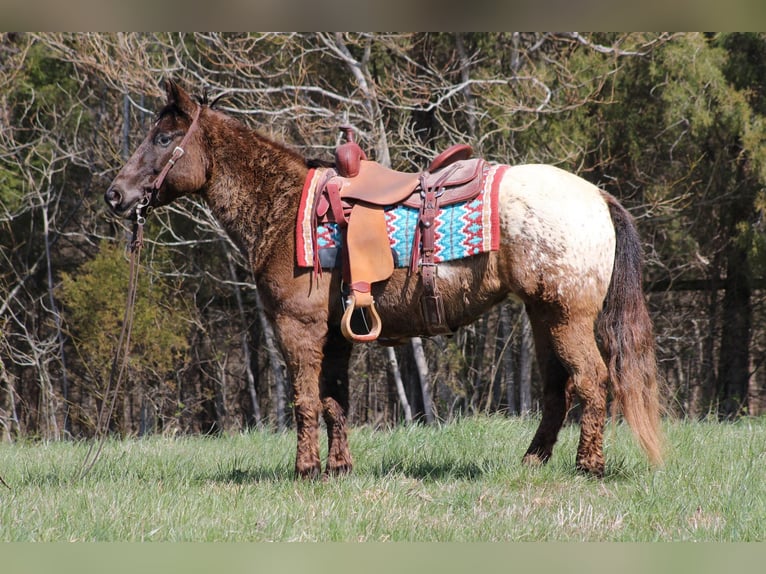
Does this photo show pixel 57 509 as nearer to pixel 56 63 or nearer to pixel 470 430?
pixel 470 430

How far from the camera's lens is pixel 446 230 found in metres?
5.04

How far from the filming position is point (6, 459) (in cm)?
692

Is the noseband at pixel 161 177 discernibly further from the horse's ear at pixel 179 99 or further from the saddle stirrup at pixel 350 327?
the saddle stirrup at pixel 350 327

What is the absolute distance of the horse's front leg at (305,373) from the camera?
524 centimetres

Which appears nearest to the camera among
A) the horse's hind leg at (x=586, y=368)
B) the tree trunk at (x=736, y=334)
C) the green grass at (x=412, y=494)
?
the green grass at (x=412, y=494)

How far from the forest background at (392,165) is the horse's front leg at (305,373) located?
571cm

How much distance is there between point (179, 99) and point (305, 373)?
1.96 meters

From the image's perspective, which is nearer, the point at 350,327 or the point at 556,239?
the point at 556,239

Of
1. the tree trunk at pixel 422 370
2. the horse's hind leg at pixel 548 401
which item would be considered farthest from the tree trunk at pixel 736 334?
the horse's hind leg at pixel 548 401

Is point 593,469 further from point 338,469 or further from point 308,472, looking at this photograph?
point 308,472

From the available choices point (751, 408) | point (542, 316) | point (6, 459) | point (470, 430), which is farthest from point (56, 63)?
point (751, 408)

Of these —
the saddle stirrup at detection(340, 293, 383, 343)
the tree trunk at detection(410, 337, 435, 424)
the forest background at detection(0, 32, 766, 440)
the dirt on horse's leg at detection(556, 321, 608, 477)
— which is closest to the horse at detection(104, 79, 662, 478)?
the dirt on horse's leg at detection(556, 321, 608, 477)

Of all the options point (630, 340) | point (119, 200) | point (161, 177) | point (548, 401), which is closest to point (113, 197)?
point (119, 200)

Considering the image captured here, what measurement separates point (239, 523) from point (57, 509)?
1.09 metres
